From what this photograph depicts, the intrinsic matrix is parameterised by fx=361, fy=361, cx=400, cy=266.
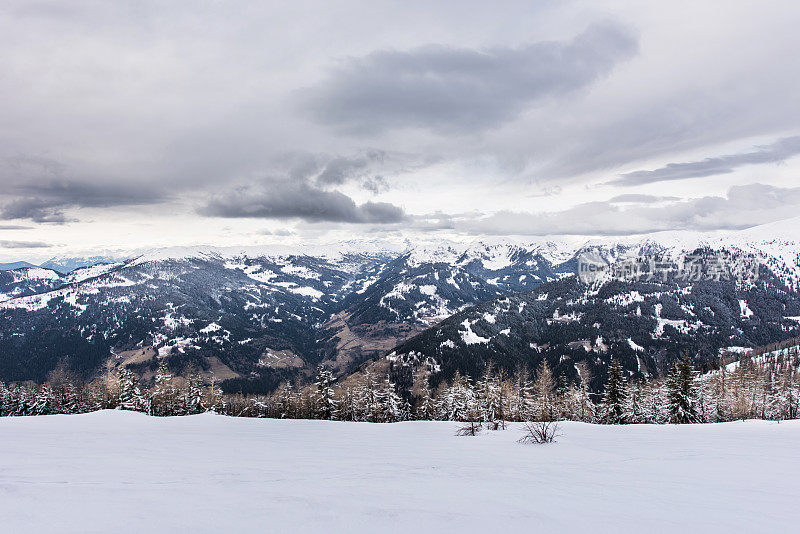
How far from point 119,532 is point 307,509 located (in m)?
2.47

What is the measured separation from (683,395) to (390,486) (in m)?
52.7

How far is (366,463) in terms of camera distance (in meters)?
10.9

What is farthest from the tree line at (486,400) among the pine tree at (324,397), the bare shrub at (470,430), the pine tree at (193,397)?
the bare shrub at (470,430)

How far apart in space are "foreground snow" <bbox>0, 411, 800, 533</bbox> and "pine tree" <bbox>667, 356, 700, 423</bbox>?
37241 mm

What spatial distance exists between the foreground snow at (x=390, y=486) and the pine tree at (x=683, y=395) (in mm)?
37241

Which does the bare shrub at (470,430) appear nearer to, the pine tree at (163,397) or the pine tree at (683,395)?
the pine tree at (683,395)

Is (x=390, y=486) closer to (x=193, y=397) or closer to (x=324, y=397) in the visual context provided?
(x=324, y=397)

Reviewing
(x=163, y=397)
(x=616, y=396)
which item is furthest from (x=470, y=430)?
(x=163, y=397)

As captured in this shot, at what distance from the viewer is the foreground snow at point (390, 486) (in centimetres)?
538

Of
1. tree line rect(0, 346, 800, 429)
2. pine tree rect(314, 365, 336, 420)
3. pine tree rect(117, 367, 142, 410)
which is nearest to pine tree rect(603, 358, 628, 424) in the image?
tree line rect(0, 346, 800, 429)

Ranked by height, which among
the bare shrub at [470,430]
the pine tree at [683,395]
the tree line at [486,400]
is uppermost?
the bare shrub at [470,430]

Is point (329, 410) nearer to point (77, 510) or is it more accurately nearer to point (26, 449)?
point (26, 449)

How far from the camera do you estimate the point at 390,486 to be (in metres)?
7.74

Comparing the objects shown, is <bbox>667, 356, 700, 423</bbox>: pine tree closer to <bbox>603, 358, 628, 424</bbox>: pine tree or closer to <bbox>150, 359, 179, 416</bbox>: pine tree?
<bbox>603, 358, 628, 424</bbox>: pine tree
